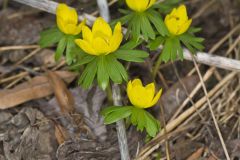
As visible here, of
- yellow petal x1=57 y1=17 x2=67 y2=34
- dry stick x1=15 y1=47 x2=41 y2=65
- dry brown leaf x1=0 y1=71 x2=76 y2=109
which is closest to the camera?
yellow petal x1=57 y1=17 x2=67 y2=34

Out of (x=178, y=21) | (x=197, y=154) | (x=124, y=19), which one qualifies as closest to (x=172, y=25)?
(x=178, y=21)

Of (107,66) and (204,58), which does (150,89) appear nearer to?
(107,66)

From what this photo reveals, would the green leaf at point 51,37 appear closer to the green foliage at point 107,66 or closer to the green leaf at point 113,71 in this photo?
the green foliage at point 107,66

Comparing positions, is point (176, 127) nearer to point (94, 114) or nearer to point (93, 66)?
point (94, 114)

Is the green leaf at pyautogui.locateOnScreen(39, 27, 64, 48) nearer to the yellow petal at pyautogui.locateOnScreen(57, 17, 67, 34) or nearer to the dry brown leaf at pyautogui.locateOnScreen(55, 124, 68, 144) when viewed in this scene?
the yellow petal at pyautogui.locateOnScreen(57, 17, 67, 34)

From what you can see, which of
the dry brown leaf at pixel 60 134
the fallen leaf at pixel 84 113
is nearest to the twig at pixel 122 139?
the fallen leaf at pixel 84 113

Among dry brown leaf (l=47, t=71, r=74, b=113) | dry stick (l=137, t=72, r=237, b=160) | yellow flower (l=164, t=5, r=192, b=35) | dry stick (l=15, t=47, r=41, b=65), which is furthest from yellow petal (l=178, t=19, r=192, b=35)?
dry stick (l=15, t=47, r=41, b=65)

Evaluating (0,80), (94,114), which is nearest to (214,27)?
(94,114)
